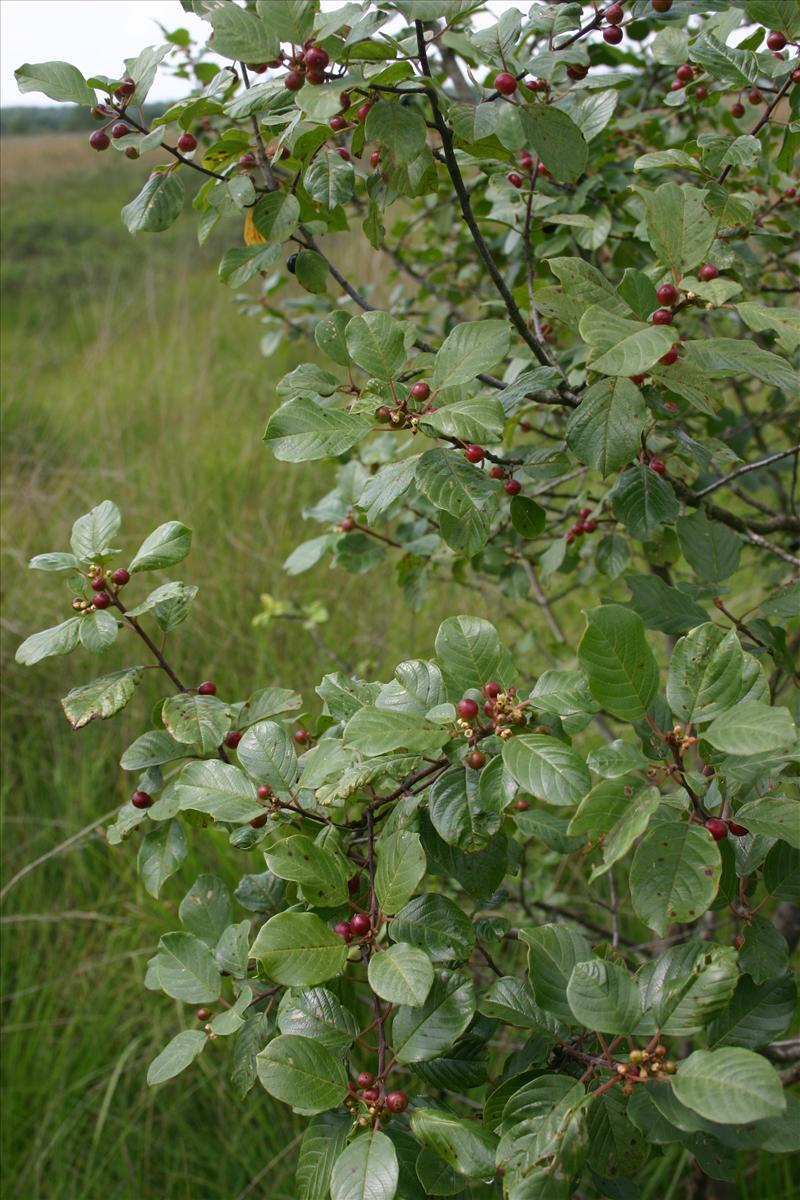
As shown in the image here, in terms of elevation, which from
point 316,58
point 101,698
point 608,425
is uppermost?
point 316,58

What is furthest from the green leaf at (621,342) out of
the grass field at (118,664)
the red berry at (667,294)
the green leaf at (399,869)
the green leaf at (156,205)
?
the grass field at (118,664)

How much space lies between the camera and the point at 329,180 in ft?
2.36

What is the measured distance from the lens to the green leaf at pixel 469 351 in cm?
63

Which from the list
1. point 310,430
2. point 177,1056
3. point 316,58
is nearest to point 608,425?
point 310,430

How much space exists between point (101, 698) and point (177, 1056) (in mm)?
266

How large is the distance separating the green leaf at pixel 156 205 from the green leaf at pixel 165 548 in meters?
0.24

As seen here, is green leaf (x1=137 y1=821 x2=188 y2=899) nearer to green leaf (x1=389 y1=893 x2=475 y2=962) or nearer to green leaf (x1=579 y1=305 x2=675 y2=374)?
green leaf (x1=389 y1=893 x2=475 y2=962)

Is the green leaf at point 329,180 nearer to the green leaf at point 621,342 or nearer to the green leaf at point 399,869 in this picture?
the green leaf at point 621,342

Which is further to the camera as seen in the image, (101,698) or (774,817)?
(101,698)

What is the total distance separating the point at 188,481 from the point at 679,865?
Answer: 2.58m

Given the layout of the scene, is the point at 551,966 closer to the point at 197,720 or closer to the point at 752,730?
the point at 752,730

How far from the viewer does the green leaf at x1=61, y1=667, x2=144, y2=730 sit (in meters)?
0.71

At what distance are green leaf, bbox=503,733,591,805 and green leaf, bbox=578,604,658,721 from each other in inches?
1.5

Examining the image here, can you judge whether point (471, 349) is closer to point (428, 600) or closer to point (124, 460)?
point (428, 600)
